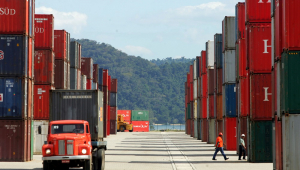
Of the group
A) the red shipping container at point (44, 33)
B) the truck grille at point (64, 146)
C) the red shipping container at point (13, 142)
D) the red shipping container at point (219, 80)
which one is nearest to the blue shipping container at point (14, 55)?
the red shipping container at point (13, 142)

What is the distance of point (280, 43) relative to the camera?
78.2 feet

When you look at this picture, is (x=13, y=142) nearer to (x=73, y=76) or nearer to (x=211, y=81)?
(x=73, y=76)

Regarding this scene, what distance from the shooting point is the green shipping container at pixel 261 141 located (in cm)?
3031

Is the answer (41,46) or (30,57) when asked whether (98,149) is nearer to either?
(30,57)

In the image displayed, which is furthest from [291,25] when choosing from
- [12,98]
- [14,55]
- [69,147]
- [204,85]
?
[204,85]

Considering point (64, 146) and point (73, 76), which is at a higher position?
point (73, 76)

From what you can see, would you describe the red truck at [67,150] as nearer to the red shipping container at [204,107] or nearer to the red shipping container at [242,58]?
the red shipping container at [242,58]

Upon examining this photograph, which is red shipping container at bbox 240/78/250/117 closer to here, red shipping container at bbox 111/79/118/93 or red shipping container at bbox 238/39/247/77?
red shipping container at bbox 238/39/247/77

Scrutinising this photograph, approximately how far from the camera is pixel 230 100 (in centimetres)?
4138

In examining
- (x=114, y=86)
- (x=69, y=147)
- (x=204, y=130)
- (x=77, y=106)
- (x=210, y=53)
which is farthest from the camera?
(x=114, y=86)

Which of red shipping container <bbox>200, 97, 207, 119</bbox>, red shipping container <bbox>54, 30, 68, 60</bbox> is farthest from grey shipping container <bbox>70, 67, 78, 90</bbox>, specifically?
red shipping container <bbox>200, 97, 207, 119</bbox>

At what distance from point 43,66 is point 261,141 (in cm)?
1545

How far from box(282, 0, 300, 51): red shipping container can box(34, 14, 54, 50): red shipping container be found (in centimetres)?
1844

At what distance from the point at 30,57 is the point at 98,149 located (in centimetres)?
927
